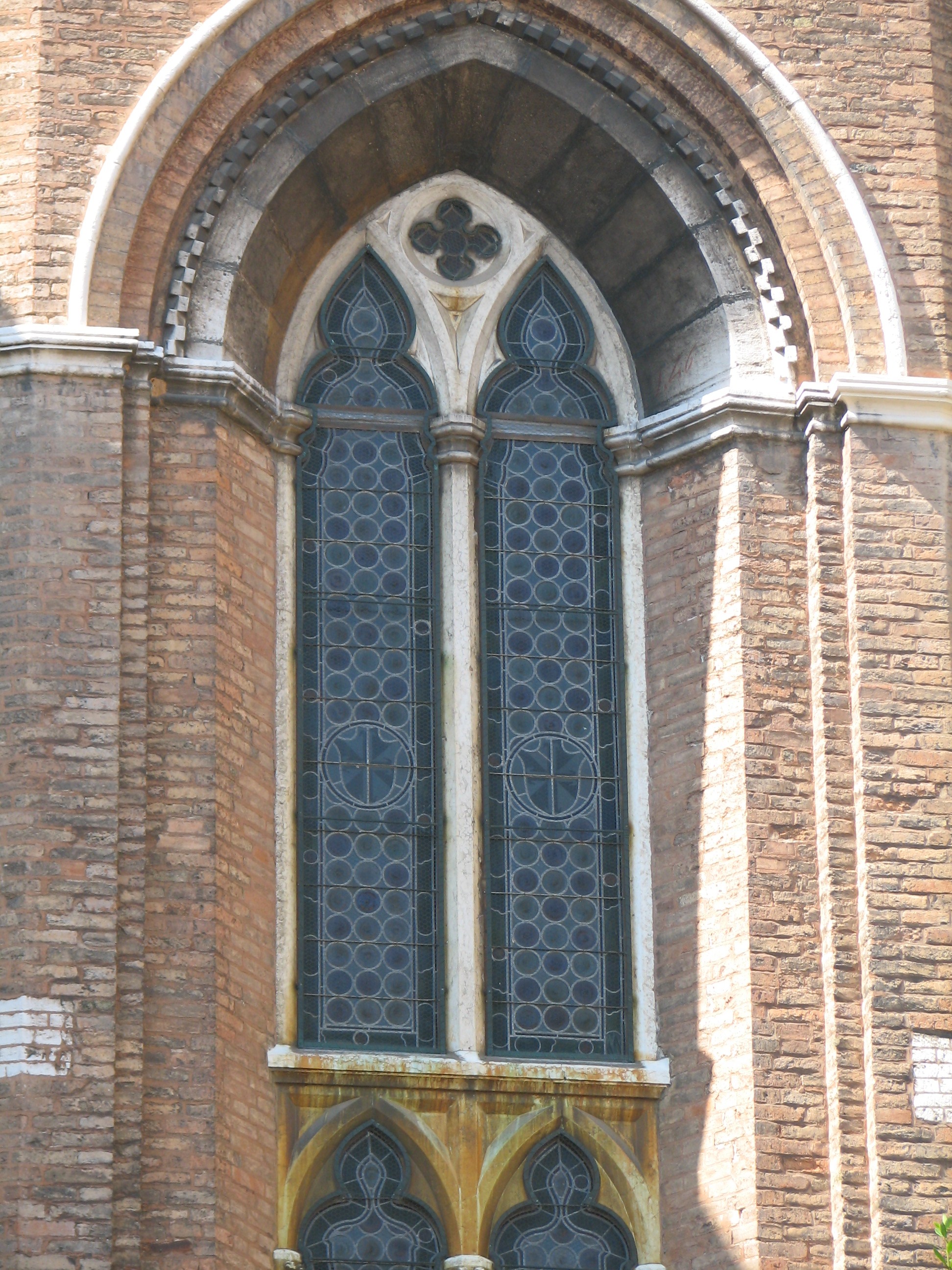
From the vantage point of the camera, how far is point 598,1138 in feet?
51.8

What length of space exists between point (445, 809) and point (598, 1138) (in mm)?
1774

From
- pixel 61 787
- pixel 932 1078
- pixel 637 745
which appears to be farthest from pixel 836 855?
pixel 61 787

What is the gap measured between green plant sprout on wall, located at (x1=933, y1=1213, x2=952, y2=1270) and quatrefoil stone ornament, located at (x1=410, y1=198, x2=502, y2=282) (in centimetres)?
574

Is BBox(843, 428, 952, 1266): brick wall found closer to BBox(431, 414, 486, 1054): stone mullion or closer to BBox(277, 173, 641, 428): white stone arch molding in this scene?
BBox(277, 173, 641, 428): white stone arch molding

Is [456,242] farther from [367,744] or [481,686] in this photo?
[367,744]

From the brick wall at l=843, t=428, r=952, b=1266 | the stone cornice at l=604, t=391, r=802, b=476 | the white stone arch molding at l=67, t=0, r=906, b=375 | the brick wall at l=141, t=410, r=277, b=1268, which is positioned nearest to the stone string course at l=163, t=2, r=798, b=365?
the white stone arch molding at l=67, t=0, r=906, b=375

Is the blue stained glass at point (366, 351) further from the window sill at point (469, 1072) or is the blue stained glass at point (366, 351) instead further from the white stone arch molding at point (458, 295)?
the window sill at point (469, 1072)

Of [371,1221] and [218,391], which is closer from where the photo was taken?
[371,1221]

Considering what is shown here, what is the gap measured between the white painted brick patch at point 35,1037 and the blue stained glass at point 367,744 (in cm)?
161

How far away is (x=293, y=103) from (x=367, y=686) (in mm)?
2958

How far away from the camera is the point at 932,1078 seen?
15297 mm

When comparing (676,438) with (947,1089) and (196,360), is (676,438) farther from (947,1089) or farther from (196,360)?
(947,1089)

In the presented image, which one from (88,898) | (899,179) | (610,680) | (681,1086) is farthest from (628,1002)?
(899,179)

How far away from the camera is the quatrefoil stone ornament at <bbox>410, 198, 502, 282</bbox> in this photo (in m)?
17.5
